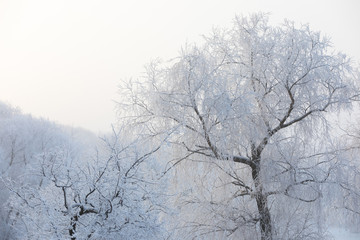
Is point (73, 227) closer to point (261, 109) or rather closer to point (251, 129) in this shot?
point (251, 129)

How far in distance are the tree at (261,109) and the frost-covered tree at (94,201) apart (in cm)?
188

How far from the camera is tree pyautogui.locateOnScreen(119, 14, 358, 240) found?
6.50 meters

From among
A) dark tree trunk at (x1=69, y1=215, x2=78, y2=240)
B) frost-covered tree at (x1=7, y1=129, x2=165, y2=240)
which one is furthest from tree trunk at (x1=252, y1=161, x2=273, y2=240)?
dark tree trunk at (x1=69, y1=215, x2=78, y2=240)

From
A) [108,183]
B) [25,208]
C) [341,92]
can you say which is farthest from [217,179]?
[25,208]

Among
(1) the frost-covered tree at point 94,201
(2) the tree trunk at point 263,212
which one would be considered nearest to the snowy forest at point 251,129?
(2) the tree trunk at point 263,212

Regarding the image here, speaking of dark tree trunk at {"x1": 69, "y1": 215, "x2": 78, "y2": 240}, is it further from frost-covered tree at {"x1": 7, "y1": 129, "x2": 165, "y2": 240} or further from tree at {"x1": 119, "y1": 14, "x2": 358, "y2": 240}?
tree at {"x1": 119, "y1": 14, "x2": 358, "y2": 240}

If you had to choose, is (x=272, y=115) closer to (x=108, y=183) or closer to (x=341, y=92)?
(x=341, y=92)

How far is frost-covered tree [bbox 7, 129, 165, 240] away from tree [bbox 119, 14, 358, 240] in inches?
Result: 74.1

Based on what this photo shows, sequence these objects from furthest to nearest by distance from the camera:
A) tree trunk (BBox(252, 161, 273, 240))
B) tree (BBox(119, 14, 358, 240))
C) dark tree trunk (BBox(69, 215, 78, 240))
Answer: tree trunk (BBox(252, 161, 273, 240))
tree (BBox(119, 14, 358, 240))
dark tree trunk (BBox(69, 215, 78, 240))

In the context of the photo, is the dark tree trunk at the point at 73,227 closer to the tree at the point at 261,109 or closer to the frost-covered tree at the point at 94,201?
the frost-covered tree at the point at 94,201

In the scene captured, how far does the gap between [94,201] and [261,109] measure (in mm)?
3984

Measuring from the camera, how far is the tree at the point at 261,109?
6.50m

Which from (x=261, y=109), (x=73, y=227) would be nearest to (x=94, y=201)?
(x=73, y=227)

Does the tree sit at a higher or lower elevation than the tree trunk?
higher
